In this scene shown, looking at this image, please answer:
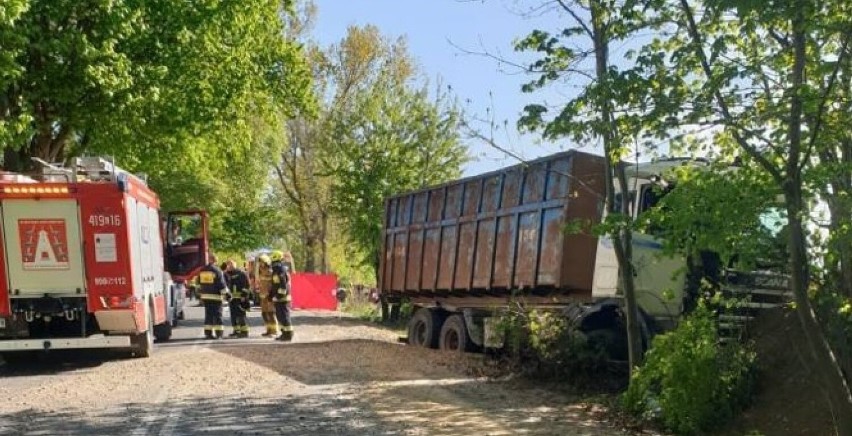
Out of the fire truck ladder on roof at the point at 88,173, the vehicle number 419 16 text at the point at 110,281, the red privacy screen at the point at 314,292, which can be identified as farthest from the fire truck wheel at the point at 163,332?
the red privacy screen at the point at 314,292

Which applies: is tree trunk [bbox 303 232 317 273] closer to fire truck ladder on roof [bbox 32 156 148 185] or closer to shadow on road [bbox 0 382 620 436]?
fire truck ladder on roof [bbox 32 156 148 185]

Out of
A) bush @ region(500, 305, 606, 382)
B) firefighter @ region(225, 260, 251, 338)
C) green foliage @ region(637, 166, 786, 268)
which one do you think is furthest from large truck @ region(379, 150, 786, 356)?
firefighter @ region(225, 260, 251, 338)

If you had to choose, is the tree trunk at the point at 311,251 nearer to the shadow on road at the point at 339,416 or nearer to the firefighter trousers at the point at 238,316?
the firefighter trousers at the point at 238,316

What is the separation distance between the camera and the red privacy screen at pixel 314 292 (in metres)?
35.1

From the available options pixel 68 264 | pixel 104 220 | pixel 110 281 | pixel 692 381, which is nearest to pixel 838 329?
pixel 692 381

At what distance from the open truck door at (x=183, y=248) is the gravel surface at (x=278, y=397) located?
24.7 feet

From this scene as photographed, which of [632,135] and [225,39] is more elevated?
[225,39]

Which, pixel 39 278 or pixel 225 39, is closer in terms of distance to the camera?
pixel 39 278

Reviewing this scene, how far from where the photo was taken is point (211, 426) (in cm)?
831

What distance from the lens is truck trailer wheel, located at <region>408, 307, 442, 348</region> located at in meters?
17.1

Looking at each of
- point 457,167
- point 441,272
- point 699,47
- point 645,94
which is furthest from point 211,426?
point 457,167

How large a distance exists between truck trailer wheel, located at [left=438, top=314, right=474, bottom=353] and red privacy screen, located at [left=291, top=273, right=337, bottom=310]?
1855 centimetres

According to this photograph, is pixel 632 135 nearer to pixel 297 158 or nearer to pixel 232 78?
pixel 232 78

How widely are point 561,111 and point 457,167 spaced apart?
2085cm
